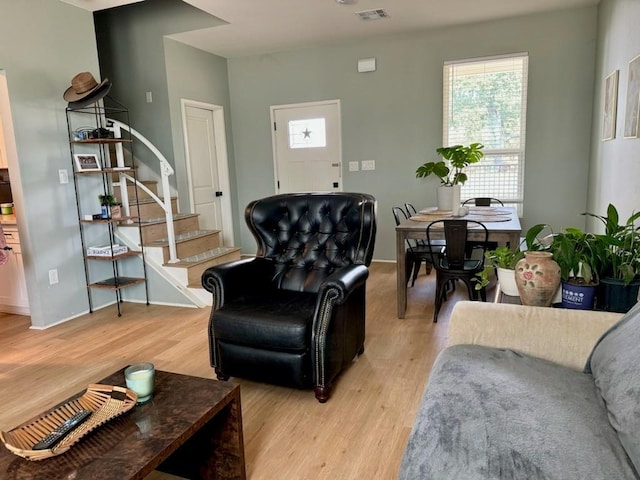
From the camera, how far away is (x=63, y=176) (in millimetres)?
3734

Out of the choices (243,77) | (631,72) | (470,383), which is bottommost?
(470,383)

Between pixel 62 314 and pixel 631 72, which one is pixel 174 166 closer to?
pixel 62 314

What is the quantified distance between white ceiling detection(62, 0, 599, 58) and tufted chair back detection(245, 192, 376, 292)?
2.08 metres

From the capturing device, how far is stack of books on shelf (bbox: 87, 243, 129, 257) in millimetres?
3873

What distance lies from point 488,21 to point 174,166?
373 centimetres

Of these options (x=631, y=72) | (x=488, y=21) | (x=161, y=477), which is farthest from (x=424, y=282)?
(x=161, y=477)

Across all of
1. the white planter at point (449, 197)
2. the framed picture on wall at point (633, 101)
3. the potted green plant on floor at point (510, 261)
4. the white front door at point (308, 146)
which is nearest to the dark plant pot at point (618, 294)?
the potted green plant on floor at point (510, 261)

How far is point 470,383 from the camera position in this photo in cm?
133

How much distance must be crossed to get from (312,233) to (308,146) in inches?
117

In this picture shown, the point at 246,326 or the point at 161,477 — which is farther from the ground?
the point at 246,326

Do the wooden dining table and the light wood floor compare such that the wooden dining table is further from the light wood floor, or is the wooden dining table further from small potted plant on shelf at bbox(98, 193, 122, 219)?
small potted plant on shelf at bbox(98, 193, 122, 219)

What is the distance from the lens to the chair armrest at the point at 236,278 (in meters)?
2.50

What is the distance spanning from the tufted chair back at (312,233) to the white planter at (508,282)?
917mm

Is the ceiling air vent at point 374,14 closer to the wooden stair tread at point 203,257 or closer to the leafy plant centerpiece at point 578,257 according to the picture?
the wooden stair tread at point 203,257
